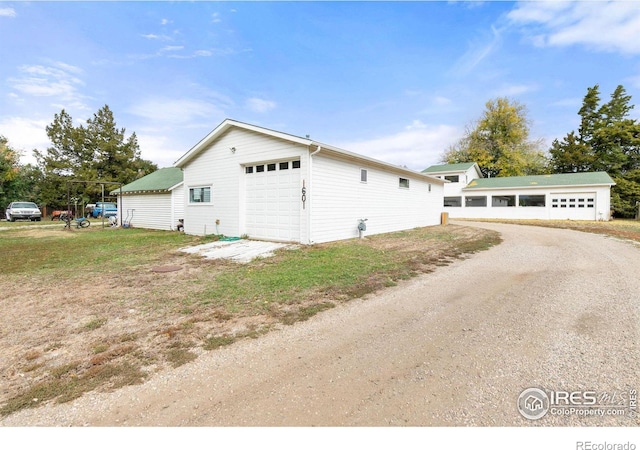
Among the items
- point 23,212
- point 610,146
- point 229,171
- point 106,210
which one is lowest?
point 23,212

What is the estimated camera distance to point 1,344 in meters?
3.12

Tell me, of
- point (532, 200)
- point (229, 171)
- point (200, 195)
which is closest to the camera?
point (229, 171)

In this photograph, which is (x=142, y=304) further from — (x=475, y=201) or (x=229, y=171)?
(x=475, y=201)

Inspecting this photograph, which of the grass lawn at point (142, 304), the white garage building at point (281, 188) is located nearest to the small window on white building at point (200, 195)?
the white garage building at point (281, 188)

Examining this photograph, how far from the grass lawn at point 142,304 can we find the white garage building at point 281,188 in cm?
196

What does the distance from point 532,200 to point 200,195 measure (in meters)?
27.1

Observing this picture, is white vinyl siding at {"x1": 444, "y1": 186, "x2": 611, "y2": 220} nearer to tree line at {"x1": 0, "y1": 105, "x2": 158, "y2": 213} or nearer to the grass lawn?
the grass lawn

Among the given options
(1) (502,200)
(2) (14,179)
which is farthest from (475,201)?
(2) (14,179)

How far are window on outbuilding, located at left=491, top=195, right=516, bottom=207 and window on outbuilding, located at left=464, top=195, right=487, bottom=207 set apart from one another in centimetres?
69

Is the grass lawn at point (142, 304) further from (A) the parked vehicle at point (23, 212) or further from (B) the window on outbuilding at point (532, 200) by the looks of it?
(B) the window on outbuilding at point (532, 200)

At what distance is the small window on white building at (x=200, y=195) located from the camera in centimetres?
1244

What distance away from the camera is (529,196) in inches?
982
